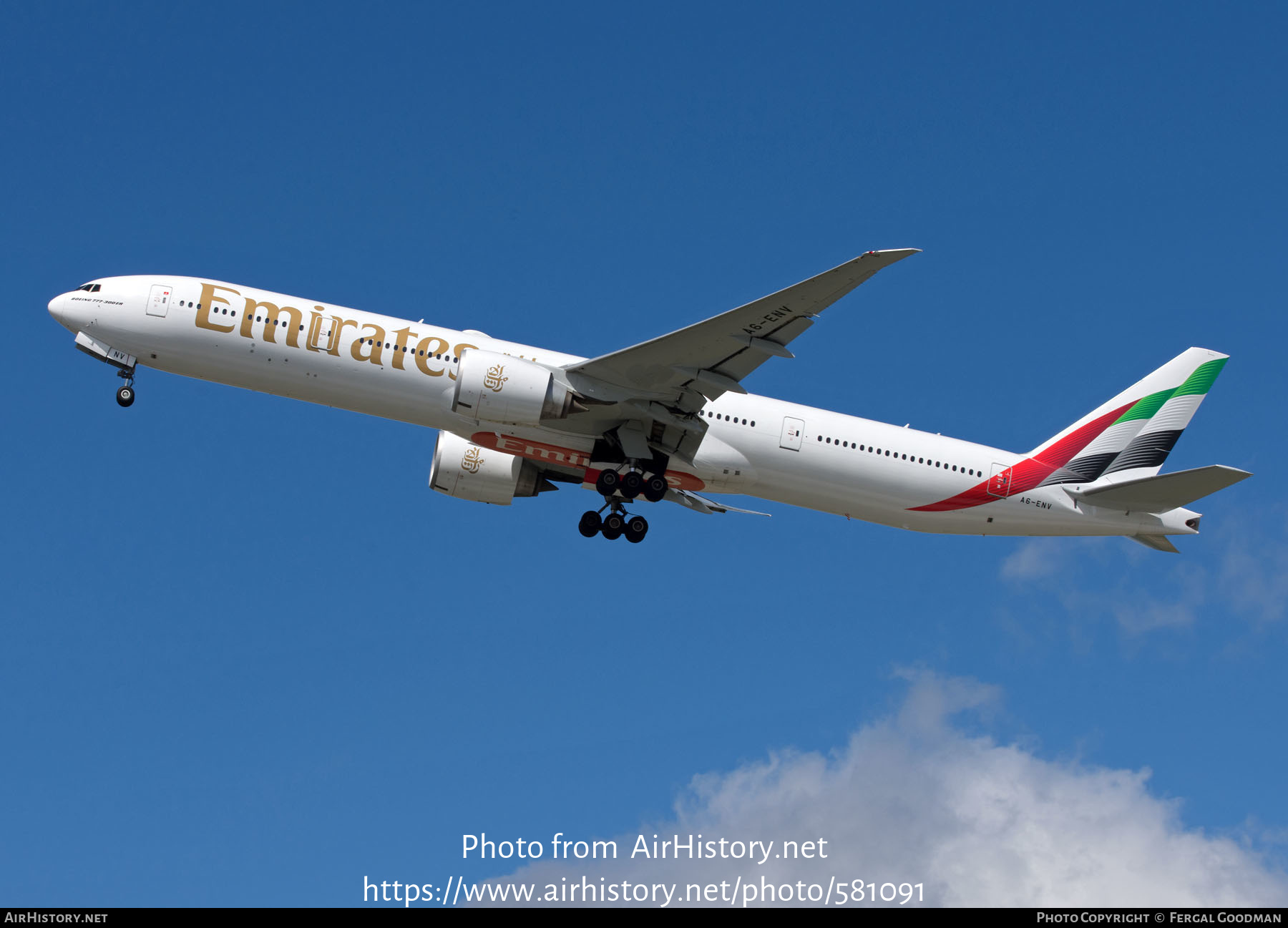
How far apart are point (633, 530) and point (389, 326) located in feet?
27.1

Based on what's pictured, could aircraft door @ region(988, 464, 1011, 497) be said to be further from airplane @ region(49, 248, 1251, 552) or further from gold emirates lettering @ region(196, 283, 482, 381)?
gold emirates lettering @ region(196, 283, 482, 381)

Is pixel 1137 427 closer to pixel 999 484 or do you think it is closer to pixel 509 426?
pixel 999 484

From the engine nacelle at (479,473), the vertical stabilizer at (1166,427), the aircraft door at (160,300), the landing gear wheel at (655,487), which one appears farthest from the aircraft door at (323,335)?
the vertical stabilizer at (1166,427)

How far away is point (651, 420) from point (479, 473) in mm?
6003

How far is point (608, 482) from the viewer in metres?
32.6

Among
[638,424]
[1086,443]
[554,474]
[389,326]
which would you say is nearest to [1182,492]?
[1086,443]

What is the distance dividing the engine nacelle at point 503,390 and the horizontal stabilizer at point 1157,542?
1606 centimetres

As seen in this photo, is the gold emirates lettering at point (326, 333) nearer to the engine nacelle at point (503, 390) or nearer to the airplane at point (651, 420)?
the airplane at point (651, 420)

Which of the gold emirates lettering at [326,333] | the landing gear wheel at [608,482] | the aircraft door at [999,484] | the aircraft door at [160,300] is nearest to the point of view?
the gold emirates lettering at [326,333]

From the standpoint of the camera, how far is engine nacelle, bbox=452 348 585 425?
29422 millimetres

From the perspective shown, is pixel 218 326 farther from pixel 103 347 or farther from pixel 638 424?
pixel 638 424

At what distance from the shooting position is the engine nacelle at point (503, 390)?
2942 cm

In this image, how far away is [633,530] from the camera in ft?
111

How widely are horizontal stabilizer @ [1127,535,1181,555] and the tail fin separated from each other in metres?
1.76
